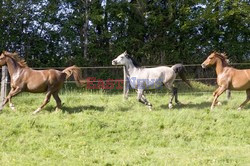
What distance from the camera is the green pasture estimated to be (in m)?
4.85

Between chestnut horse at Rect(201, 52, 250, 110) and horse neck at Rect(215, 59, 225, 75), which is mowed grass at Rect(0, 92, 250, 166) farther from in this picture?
horse neck at Rect(215, 59, 225, 75)

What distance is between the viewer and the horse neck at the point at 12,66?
744cm

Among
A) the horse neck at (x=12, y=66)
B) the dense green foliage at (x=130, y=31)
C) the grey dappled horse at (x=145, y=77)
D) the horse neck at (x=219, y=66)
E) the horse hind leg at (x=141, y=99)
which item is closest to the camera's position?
Result: the horse neck at (x=12, y=66)

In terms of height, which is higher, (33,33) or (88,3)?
(88,3)

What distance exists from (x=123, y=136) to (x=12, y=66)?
3583mm

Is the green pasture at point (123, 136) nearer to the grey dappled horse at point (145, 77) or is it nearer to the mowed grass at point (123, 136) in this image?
the mowed grass at point (123, 136)

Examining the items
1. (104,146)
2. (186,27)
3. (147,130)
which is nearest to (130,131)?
(147,130)

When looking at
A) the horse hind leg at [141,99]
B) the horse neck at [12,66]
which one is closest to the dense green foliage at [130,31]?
the horse neck at [12,66]

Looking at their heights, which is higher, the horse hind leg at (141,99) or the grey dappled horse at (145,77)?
the grey dappled horse at (145,77)

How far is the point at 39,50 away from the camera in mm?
14805

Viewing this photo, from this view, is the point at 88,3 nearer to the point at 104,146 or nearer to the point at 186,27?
the point at 186,27

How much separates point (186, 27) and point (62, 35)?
644cm

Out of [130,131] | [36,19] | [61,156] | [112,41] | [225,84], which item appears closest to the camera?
[61,156]

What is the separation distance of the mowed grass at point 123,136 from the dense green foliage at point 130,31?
288 inches
